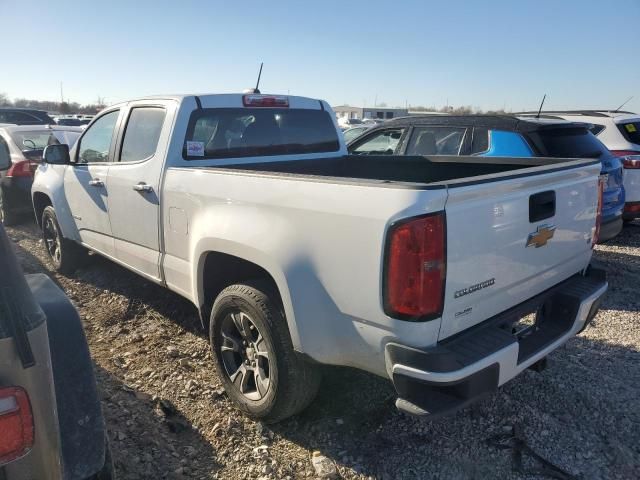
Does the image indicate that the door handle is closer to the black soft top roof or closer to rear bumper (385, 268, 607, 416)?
rear bumper (385, 268, 607, 416)

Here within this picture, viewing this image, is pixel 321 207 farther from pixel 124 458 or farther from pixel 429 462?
pixel 124 458

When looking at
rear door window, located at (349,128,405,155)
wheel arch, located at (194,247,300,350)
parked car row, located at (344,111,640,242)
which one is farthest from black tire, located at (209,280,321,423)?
rear door window, located at (349,128,405,155)

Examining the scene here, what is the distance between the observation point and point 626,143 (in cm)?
672

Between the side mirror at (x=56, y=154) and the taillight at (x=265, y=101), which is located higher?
the taillight at (x=265, y=101)

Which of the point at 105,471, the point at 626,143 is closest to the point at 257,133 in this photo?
the point at 105,471

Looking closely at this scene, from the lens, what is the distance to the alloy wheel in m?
2.87

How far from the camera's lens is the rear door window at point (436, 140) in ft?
18.8

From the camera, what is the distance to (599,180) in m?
3.10

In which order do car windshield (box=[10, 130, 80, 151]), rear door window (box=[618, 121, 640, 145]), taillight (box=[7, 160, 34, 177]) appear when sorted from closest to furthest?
rear door window (box=[618, 121, 640, 145]), taillight (box=[7, 160, 34, 177]), car windshield (box=[10, 130, 80, 151])

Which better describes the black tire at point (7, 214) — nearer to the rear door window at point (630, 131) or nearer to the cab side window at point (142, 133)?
the cab side window at point (142, 133)

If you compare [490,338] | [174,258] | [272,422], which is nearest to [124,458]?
[272,422]

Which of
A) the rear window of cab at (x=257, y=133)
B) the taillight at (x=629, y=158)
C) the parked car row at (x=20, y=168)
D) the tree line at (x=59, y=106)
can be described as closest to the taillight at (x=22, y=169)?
the parked car row at (x=20, y=168)

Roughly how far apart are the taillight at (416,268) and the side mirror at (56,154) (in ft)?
12.2

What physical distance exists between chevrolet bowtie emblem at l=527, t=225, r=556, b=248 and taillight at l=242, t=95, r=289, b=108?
241 centimetres
